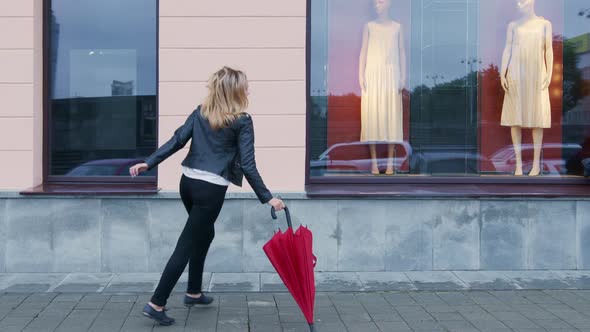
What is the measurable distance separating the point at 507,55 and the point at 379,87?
148 cm

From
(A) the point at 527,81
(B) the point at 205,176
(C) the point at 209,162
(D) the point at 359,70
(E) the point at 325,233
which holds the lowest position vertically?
(E) the point at 325,233

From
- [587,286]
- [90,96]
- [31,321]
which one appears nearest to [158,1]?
[90,96]

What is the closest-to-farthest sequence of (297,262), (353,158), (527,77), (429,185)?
(297,262)
(429,185)
(353,158)
(527,77)

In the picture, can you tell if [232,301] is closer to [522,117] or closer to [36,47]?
[36,47]

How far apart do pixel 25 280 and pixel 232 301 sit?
81.5 inches

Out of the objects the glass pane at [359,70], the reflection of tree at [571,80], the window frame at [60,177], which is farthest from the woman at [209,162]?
the reflection of tree at [571,80]

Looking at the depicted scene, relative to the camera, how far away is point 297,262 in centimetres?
473

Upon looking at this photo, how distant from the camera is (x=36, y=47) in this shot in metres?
6.96

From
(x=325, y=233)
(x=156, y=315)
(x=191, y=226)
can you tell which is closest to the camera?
(x=156, y=315)

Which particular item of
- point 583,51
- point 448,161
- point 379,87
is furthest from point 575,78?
point 379,87

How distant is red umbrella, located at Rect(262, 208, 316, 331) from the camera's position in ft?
15.4

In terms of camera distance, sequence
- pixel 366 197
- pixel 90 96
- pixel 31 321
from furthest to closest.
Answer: pixel 90 96
pixel 366 197
pixel 31 321

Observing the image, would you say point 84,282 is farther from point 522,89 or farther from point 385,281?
point 522,89

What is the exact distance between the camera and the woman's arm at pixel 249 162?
500cm
